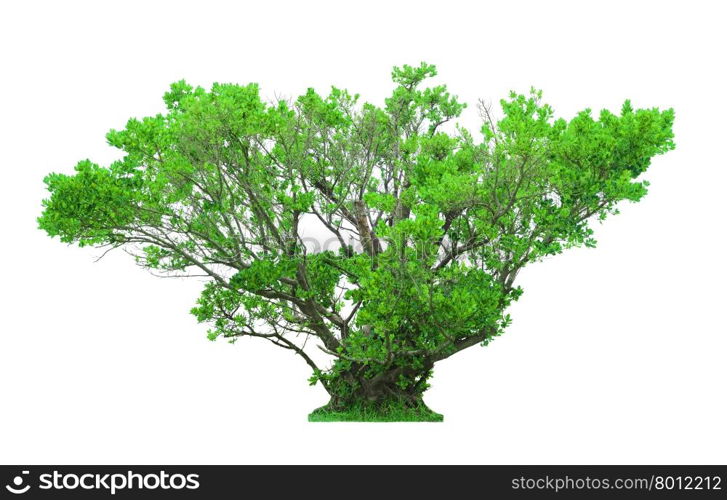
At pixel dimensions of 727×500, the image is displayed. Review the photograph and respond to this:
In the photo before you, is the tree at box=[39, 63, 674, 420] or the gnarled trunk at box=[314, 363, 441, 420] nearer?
the tree at box=[39, 63, 674, 420]

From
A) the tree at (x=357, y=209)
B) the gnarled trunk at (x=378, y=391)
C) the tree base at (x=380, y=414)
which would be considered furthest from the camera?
the gnarled trunk at (x=378, y=391)

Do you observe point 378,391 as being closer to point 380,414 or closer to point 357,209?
point 380,414

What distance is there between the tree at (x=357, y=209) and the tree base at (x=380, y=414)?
0.11 feet

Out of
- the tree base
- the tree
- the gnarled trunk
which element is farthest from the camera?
the gnarled trunk

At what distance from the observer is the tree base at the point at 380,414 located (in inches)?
512

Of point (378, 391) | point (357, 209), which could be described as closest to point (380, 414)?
point (378, 391)

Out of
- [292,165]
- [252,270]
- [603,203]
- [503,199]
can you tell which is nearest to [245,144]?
[292,165]

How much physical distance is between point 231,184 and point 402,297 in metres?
2.89

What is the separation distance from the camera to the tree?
1128cm

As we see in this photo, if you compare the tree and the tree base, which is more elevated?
the tree

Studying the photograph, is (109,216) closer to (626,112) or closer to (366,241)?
(366,241)

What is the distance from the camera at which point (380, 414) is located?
13.1 meters

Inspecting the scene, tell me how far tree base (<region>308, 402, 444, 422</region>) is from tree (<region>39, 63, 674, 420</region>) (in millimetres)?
34

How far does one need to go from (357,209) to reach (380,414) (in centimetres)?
310
